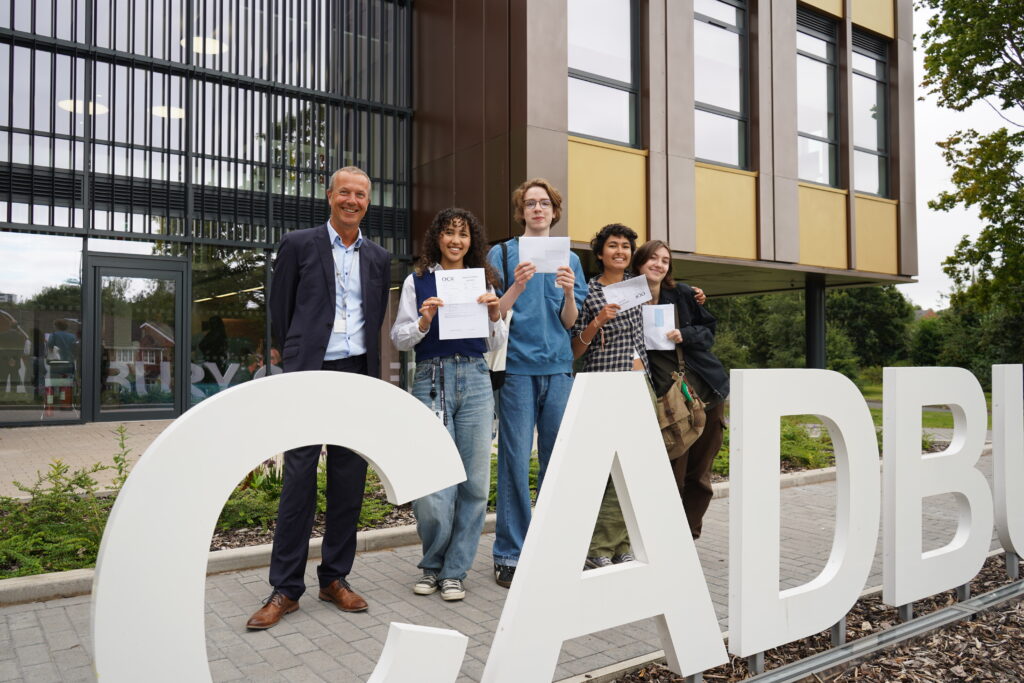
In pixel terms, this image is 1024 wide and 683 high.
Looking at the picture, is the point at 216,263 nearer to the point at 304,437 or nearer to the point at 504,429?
the point at 504,429

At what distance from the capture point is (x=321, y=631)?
3330 mm

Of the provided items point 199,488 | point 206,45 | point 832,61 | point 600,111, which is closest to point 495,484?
point 199,488

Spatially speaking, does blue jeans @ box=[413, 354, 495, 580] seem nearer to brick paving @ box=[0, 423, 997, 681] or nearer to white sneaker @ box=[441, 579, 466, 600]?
white sneaker @ box=[441, 579, 466, 600]

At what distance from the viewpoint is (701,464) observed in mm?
4500

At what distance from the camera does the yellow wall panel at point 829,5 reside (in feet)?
49.7

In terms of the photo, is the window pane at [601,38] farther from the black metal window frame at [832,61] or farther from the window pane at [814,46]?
the black metal window frame at [832,61]

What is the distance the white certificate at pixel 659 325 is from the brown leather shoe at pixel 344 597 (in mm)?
2190

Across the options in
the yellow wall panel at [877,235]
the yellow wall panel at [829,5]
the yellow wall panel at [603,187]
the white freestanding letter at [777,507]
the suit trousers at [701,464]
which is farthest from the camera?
the yellow wall panel at [877,235]

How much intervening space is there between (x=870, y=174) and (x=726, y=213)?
203 inches

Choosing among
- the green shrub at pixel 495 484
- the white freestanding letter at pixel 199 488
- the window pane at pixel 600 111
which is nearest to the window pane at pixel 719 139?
the window pane at pixel 600 111

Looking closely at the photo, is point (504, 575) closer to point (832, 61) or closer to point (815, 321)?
point (815, 321)

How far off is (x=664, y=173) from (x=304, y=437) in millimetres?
11557

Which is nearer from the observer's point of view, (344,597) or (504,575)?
(344,597)

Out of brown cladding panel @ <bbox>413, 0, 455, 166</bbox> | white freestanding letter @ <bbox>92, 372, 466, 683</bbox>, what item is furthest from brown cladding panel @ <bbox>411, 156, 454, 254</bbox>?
white freestanding letter @ <bbox>92, 372, 466, 683</bbox>
